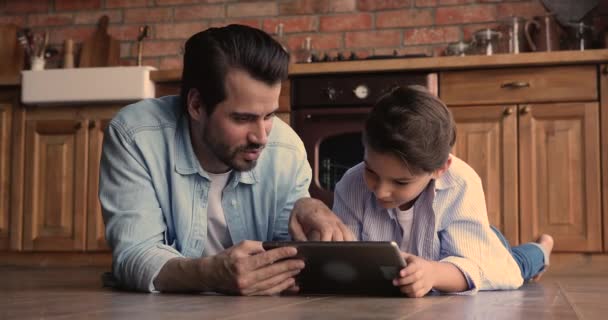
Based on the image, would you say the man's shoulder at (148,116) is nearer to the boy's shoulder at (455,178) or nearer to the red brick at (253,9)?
the boy's shoulder at (455,178)

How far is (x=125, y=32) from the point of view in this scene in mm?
4488

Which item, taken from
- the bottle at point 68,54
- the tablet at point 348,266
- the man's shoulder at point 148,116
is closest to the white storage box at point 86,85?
the bottle at point 68,54

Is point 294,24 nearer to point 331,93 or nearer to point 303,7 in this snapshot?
point 303,7

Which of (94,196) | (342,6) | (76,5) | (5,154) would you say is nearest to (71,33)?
(76,5)

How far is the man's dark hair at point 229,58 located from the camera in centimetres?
186

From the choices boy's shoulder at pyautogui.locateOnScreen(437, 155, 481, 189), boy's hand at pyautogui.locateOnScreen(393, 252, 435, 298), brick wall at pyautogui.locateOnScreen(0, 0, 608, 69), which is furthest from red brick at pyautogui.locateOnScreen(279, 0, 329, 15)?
boy's hand at pyautogui.locateOnScreen(393, 252, 435, 298)

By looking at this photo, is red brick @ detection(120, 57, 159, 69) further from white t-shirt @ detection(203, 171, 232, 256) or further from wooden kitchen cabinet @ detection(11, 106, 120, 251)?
white t-shirt @ detection(203, 171, 232, 256)

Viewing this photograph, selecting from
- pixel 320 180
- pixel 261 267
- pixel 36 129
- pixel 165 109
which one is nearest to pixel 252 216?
pixel 165 109

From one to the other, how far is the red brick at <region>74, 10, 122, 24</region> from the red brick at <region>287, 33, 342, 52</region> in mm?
994

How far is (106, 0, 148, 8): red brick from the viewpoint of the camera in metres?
4.48

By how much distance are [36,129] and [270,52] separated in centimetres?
242

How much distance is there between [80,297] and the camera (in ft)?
5.43

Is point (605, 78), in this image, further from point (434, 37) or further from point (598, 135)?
point (434, 37)

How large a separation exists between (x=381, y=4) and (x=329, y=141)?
0.96 metres
